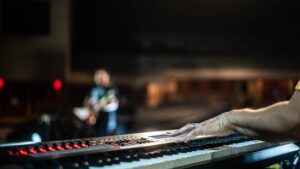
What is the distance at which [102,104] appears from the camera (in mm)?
9008

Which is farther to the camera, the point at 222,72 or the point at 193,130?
the point at 222,72

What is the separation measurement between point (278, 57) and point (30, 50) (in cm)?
802

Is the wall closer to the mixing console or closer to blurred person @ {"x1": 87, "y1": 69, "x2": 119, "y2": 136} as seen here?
blurred person @ {"x1": 87, "y1": 69, "x2": 119, "y2": 136}

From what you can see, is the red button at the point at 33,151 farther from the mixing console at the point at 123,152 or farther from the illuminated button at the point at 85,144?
the illuminated button at the point at 85,144

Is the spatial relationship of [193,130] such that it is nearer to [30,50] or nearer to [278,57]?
[278,57]

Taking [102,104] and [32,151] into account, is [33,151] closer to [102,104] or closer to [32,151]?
[32,151]

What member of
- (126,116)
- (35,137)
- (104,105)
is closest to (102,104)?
(104,105)

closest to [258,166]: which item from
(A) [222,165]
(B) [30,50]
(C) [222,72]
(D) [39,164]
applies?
(A) [222,165]

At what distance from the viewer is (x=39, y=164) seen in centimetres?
171

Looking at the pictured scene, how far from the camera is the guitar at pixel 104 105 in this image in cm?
898

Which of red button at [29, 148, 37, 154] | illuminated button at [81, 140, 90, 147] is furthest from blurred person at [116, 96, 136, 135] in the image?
red button at [29, 148, 37, 154]

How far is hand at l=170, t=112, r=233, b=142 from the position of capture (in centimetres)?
213

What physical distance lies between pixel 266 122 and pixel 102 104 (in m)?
7.16

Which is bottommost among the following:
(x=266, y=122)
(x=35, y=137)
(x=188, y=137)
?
(x=35, y=137)
